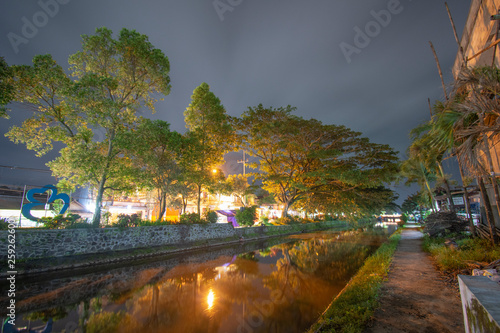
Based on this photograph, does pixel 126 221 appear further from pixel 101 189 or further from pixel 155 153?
pixel 155 153

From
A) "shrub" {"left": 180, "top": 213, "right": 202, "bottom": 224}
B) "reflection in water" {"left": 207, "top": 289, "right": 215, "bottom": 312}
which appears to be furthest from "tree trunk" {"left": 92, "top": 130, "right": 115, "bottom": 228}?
"reflection in water" {"left": 207, "top": 289, "right": 215, "bottom": 312}

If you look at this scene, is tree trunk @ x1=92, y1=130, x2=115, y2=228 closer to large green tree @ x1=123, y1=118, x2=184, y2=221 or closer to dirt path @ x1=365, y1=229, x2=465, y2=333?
large green tree @ x1=123, y1=118, x2=184, y2=221

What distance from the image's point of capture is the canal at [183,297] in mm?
5305

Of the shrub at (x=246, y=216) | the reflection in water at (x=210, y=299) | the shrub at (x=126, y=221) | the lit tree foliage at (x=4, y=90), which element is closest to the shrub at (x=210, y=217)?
the shrub at (x=246, y=216)

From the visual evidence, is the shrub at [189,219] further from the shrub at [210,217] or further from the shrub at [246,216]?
the shrub at [246,216]

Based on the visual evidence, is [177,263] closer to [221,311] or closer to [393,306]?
[221,311]

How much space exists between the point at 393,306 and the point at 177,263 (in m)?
10.5

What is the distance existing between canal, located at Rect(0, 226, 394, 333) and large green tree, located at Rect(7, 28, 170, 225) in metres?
6.37

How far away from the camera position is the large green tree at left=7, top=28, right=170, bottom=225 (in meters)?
11.9

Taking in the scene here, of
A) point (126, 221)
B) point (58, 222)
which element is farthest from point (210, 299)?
point (58, 222)

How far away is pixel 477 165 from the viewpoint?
18.6ft

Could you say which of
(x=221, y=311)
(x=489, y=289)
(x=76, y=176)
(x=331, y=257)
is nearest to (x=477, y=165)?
(x=489, y=289)

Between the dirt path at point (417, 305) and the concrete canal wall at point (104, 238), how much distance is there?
13928 mm

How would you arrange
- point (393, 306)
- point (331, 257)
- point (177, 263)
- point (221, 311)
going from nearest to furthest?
1. point (393, 306)
2. point (221, 311)
3. point (177, 263)
4. point (331, 257)
